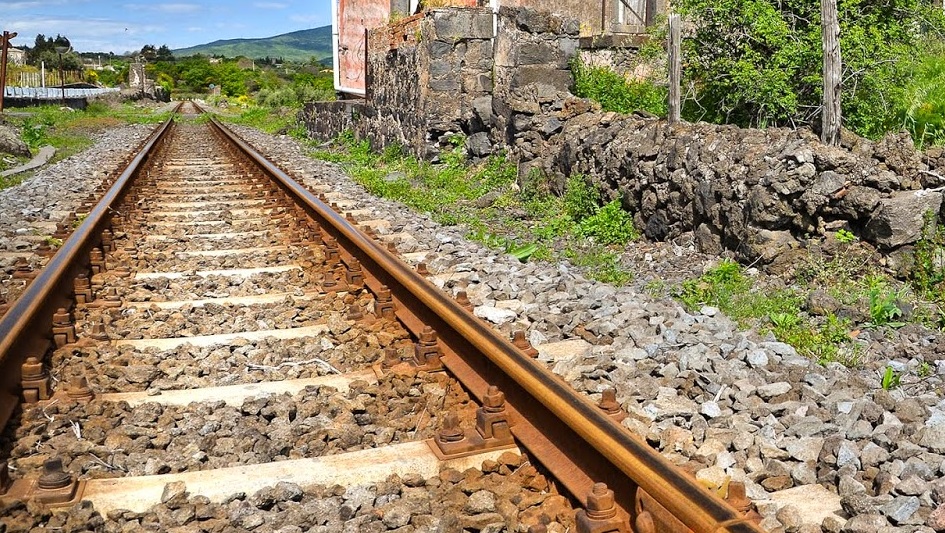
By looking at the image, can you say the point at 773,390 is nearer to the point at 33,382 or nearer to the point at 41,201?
the point at 33,382

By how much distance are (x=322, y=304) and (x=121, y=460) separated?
6.80 ft

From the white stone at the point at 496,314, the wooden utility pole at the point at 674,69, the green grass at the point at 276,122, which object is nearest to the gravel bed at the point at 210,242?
the white stone at the point at 496,314

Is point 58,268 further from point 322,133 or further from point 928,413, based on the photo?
point 322,133

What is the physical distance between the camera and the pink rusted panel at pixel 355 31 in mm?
22891

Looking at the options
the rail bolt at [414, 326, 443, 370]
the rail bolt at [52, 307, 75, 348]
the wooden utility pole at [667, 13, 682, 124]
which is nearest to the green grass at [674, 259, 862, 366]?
the rail bolt at [414, 326, 443, 370]

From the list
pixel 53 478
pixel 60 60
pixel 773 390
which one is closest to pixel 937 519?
pixel 773 390

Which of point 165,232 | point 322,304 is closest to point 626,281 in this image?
point 322,304

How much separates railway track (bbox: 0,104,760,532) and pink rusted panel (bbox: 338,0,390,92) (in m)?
17.7

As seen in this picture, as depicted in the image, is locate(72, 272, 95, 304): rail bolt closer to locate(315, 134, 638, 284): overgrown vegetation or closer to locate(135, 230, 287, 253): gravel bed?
locate(135, 230, 287, 253): gravel bed

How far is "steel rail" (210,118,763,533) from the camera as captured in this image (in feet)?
7.32

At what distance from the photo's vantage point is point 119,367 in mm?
3891

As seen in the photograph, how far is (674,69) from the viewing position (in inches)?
319

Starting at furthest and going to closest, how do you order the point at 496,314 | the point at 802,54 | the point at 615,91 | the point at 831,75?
the point at 615,91
the point at 802,54
the point at 831,75
the point at 496,314

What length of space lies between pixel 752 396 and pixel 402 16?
15399 millimetres
